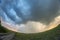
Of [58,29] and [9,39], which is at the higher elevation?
[58,29]

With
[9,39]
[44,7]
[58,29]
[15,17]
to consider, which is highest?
[44,7]

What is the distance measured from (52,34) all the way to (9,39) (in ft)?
2.76

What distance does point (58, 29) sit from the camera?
281cm

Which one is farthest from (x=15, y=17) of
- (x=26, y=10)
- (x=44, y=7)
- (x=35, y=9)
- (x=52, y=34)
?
(x=52, y=34)

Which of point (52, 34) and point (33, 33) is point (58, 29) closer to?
point (52, 34)

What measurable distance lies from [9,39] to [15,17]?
0.45 m

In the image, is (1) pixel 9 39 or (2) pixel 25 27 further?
(2) pixel 25 27

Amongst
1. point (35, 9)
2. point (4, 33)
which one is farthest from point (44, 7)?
point (4, 33)

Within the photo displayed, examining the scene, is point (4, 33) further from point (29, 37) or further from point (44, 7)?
point (44, 7)

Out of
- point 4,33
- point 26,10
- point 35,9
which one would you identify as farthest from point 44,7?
point 4,33

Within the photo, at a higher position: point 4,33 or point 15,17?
point 15,17

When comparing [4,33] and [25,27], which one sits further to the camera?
[25,27]

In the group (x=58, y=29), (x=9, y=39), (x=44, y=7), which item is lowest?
(x=9, y=39)

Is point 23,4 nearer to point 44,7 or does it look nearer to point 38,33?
point 44,7
